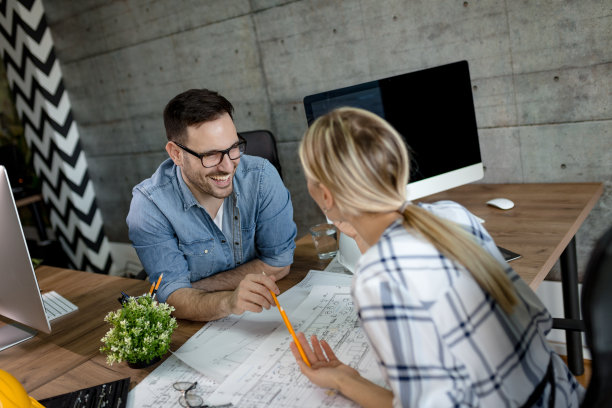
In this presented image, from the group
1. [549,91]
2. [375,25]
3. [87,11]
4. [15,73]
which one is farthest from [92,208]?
[549,91]

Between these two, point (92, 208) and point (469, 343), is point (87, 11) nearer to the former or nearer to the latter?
point (92, 208)

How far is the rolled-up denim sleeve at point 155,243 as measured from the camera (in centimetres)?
161

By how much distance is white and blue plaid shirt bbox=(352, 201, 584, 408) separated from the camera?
2.50ft

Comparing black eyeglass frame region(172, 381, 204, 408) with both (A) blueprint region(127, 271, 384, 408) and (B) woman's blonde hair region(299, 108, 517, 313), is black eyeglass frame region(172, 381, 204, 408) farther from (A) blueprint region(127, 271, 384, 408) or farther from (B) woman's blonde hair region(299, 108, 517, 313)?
(B) woman's blonde hair region(299, 108, 517, 313)

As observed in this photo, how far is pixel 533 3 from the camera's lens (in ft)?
6.62

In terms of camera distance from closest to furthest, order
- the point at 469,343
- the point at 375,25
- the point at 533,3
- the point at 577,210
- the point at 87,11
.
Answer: the point at 469,343 → the point at 577,210 → the point at 533,3 → the point at 375,25 → the point at 87,11

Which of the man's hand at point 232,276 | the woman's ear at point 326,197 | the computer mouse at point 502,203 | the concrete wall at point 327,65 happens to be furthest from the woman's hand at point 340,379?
the concrete wall at point 327,65

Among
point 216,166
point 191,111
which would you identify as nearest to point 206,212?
point 216,166

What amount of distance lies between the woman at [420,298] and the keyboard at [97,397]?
450 mm

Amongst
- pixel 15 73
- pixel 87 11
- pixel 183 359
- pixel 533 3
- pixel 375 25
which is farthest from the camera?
pixel 15 73

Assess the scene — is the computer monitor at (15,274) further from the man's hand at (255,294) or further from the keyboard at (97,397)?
the man's hand at (255,294)

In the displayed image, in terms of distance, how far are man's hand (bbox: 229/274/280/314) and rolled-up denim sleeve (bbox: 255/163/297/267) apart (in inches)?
A: 14.2

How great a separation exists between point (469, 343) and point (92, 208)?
4.22 metres

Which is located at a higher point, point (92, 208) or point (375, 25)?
point (375, 25)
